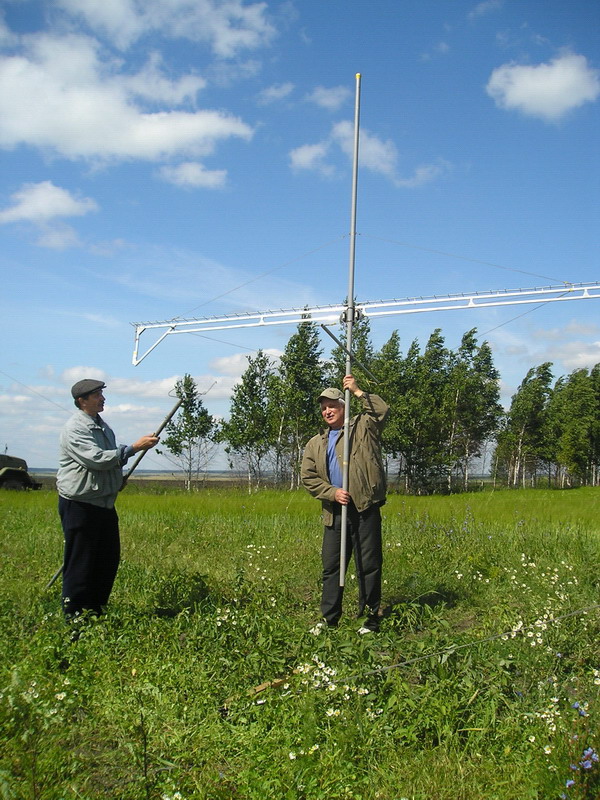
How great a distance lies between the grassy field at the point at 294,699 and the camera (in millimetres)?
2912

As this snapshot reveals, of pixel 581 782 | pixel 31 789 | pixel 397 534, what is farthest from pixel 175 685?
pixel 397 534

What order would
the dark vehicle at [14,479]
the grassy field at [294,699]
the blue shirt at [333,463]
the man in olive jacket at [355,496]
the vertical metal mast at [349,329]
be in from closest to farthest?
the grassy field at [294,699] → the vertical metal mast at [349,329] → the man in olive jacket at [355,496] → the blue shirt at [333,463] → the dark vehicle at [14,479]

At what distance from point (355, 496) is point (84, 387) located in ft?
8.09

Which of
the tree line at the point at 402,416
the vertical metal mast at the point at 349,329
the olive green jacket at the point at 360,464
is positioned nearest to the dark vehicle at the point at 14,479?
the tree line at the point at 402,416

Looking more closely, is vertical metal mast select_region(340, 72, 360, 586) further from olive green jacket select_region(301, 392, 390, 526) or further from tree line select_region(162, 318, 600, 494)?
tree line select_region(162, 318, 600, 494)

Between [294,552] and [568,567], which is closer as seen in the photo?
[568,567]

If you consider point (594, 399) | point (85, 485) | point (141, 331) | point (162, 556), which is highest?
point (594, 399)

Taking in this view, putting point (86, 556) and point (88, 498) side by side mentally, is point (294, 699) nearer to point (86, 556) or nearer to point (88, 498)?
point (86, 556)

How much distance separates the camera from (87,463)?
514cm

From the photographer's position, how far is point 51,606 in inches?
228

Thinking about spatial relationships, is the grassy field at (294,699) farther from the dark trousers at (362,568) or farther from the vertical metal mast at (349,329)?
the vertical metal mast at (349,329)

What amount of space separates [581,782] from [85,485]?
3999mm

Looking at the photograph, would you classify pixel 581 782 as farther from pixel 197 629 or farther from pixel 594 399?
pixel 594 399

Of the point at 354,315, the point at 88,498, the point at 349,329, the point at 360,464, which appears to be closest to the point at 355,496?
the point at 360,464
